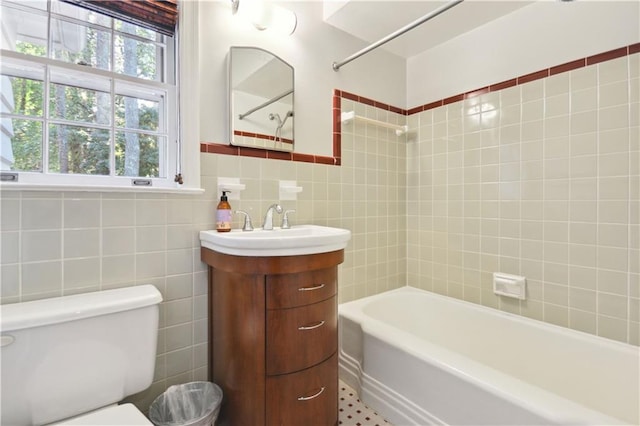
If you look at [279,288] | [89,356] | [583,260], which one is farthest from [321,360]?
[583,260]

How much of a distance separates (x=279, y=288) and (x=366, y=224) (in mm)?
1100

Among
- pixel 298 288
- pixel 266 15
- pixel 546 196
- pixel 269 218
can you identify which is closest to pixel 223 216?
pixel 269 218

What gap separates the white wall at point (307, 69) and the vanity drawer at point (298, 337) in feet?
3.10

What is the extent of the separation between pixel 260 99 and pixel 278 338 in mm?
1235

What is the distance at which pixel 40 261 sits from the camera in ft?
3.67

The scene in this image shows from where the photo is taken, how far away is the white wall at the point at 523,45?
58.9 inches

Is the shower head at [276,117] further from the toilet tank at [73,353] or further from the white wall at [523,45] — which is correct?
the white wall at [523,45]

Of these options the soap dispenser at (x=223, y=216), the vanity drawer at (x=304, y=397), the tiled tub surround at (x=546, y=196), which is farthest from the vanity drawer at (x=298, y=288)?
the tiled tub surround at (x=546, y=196)

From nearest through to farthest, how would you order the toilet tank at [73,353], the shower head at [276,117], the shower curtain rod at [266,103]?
the toilet tank at [73,353], the shower curtain rod at [266,103], the shower head at [276,117]

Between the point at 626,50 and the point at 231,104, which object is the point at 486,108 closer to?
the point at 626,50

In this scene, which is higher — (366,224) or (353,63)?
(353,63)

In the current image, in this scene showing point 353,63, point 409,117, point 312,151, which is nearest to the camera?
point 312,151

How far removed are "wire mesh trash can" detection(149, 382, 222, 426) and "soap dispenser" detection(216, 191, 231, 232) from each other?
724mm

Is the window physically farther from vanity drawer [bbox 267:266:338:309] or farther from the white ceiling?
the white ceiling
